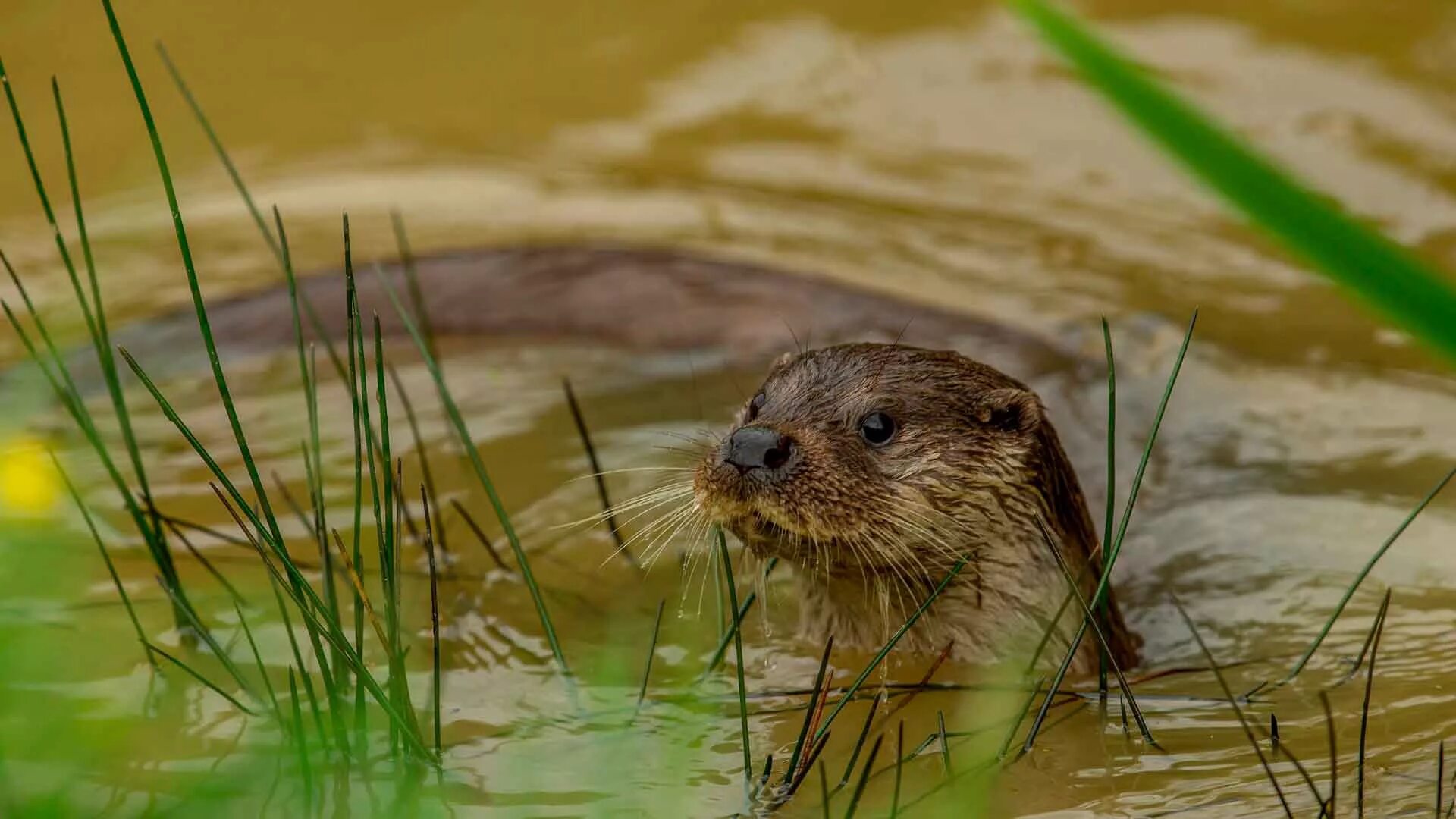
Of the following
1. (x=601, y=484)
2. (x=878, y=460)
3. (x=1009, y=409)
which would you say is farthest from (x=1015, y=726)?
(x=601, y=484)

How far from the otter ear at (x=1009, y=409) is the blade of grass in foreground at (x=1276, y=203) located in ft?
8.01

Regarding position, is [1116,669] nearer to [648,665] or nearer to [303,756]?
[648,665]

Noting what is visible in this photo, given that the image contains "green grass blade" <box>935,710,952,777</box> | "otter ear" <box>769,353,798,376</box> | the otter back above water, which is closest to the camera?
"green grass blade" <box>935,710,952,777</box>

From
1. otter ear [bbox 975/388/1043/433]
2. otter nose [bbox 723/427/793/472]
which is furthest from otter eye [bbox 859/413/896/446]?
otter nose [bbox 723/427/793/472]

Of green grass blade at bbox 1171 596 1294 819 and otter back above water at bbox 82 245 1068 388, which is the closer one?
green grass blade at bbox 1171 596 1294 819

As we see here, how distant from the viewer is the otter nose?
2676 mm

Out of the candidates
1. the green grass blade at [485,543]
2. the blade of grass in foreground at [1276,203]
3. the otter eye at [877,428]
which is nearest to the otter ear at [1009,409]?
the otter eye at [877,428]

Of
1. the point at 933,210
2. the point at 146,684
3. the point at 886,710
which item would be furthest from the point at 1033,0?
the point at 933,210

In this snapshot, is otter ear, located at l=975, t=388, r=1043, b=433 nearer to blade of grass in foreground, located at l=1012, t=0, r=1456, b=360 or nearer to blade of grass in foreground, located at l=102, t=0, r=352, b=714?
blade of grass in foreground, located at l=102, t=0, r=352, b=714

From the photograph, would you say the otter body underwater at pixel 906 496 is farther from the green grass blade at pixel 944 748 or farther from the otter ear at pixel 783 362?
the green grass blade at pixel 944 748

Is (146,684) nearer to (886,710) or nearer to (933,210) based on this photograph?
(886,710)

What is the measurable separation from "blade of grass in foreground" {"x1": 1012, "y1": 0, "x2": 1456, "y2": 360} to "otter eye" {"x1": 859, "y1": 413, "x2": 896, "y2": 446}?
2351 mm

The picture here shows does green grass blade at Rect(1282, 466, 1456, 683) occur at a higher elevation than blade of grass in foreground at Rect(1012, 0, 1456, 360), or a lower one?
higher

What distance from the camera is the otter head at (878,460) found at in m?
2.71
